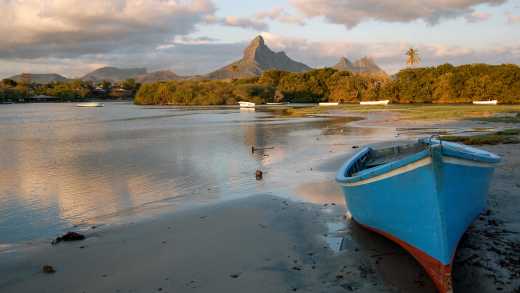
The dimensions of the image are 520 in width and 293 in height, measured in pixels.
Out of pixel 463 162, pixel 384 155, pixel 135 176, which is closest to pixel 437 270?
pixel 463 162

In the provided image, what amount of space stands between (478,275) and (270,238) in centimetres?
408

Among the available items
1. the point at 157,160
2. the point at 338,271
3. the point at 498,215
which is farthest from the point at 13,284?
the point at 157,160

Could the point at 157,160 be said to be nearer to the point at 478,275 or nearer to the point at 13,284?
the point at 13,284

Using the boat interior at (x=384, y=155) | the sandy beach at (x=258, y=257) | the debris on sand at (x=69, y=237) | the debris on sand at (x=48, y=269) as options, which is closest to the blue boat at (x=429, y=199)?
the sandy beach at (x=258, y=257)

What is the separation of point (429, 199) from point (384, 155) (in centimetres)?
552

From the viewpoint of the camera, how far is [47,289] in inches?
289

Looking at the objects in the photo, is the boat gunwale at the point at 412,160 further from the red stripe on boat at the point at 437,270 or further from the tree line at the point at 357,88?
the tree line at the point at 357,88

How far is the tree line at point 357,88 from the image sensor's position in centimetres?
9125

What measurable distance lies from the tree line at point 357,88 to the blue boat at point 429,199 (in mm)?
92369

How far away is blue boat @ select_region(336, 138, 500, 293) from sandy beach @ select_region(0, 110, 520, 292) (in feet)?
1.85

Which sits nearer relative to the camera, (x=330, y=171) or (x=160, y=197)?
(x=160, y=197)

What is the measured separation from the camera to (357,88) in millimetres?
116812

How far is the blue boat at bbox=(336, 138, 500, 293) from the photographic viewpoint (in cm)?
650

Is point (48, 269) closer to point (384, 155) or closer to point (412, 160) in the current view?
point (412, 160)
